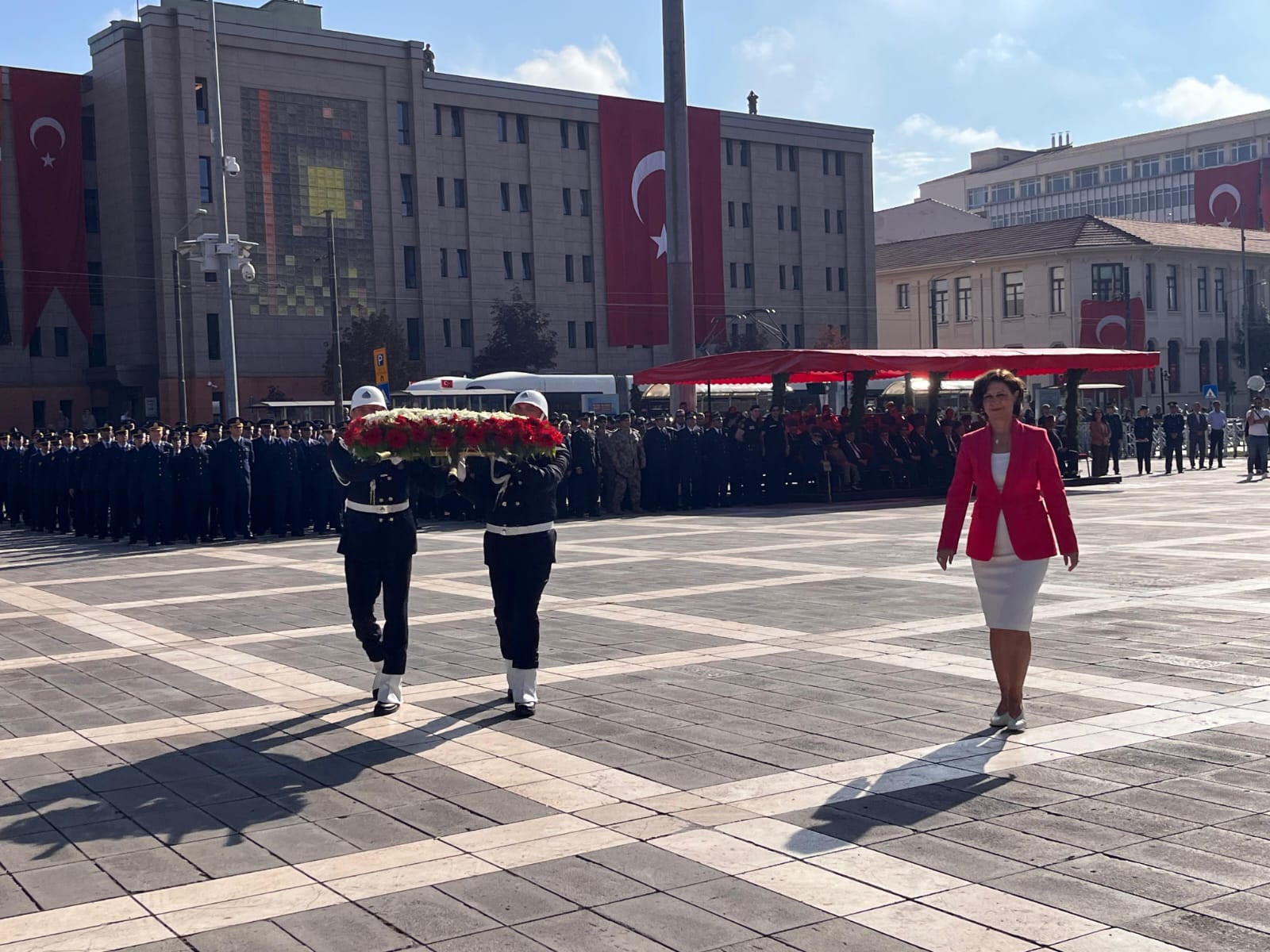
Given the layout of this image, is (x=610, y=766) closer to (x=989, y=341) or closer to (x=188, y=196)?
(x=188, y=196)

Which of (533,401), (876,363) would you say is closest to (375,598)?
(533,401)

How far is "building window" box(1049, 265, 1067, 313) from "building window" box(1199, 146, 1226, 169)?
1995 inches

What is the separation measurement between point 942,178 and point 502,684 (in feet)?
426

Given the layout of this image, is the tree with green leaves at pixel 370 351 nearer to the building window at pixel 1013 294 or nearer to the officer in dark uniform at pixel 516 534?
the building window at pixel 1013 294

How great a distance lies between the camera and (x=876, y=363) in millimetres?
26266

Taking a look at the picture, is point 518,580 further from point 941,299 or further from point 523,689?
point 941,299

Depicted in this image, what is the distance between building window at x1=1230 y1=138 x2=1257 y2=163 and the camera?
10962 cm

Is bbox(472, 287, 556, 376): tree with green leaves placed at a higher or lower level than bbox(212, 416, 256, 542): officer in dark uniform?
higher

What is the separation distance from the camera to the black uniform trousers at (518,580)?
808 centimetres

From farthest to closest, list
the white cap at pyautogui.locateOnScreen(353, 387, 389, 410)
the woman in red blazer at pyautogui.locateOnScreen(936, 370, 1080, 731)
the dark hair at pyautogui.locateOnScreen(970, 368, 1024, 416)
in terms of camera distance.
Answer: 1. the white cap at pyautogui.locateOnScreen(353, 387, 389, 410)
2. the dark hair at pyautogui.locateOnScreen(970, 368, 1024, 416)
3. the woman in red blazer at pyautogui.locateOnScreen(936, 370, 1080, 731)

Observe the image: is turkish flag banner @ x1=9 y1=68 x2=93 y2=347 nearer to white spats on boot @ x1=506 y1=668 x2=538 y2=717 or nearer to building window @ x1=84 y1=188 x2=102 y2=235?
building window @ x1=84 y1=188 x2=102 y2=235

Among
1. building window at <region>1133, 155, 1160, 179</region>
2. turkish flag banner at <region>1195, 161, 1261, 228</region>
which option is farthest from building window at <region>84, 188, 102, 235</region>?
building window at <region>1133, 155, 1160, 179</region>

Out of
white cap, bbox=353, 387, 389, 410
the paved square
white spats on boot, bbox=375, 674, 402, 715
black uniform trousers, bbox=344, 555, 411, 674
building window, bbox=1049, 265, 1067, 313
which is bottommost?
the paved square

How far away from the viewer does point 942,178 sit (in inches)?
5202
